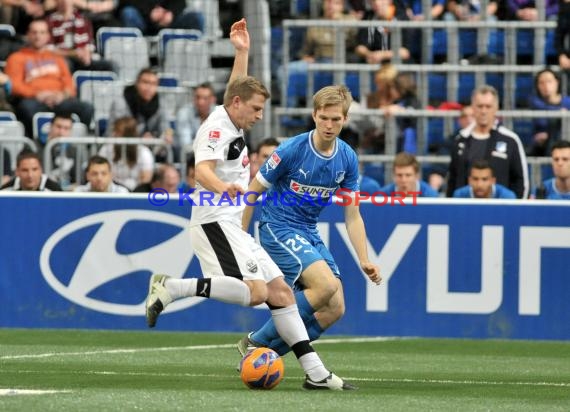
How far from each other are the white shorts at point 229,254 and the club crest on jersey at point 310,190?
0.65 meters

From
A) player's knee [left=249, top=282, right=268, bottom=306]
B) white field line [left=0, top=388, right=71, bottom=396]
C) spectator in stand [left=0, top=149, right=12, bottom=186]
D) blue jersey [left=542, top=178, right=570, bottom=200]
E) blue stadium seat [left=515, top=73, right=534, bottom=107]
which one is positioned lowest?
white field line [left=0, top=388, right=71, bottom=396]

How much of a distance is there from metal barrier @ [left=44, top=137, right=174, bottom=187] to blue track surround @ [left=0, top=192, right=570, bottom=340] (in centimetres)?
179

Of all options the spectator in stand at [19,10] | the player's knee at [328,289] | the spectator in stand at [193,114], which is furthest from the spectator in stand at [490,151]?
the spectator in stand at [19,10]

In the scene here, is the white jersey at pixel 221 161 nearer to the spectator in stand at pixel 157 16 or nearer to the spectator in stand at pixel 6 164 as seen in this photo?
the spectator in stand at pixel 6 164

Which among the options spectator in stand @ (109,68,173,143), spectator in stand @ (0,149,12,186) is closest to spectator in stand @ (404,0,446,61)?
spectator in stand @ (109,68,173,143)

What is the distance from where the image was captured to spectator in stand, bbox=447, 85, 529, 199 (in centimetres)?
1344

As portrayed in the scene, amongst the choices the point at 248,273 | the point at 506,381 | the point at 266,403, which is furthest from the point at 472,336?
the point at 266,403

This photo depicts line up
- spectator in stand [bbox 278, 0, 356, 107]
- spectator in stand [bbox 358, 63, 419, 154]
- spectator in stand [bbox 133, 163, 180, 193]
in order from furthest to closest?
1. spectator in stand [bbox 278, 0, 356, 107]
2. spectator in stand [bbox 358, 63, 419, 154]
3. spectator in stand [bbox 133, 163, 180, 193]

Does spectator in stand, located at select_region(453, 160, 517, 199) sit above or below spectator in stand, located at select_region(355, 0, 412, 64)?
below

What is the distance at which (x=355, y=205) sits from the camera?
907 centimetres

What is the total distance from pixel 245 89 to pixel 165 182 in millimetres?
5695

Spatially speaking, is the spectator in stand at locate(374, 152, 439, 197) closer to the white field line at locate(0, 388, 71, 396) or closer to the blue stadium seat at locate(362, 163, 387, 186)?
the blue stadium seat at locate(362, 163, 387, 186)

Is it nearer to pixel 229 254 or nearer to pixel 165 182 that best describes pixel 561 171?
pixel 165 182

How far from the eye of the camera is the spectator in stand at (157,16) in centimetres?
1822
